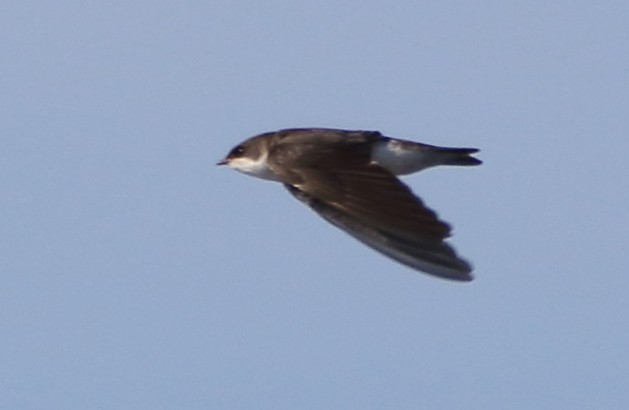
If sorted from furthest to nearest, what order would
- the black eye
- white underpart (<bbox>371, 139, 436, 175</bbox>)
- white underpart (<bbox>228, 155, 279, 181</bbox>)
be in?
the black eye < white underpart (<bbox>228, 155, 279, 181</bbox>) < white underpart (<bbox>371, 139, 436, 175</bbox>)

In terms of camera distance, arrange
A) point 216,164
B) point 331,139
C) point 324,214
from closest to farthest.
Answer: point 324,214 → point 331,139 → point 216,164

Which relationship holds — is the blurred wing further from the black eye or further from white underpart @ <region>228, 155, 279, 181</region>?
the black eye

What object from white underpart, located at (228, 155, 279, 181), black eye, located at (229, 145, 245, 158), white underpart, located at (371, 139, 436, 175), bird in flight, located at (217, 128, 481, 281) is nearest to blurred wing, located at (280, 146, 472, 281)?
bird in flight, located at (217, 128, 481, 281)

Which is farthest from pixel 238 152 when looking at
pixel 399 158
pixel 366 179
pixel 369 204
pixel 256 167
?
pixel 369 204

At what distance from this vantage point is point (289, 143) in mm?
17406

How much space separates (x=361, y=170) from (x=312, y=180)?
1.09 ft

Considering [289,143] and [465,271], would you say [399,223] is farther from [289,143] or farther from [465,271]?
[289,143]

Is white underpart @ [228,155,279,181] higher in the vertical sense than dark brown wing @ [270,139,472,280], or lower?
higher

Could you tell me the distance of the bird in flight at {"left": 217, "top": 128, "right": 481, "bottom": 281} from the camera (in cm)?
1446

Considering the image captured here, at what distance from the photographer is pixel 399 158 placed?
685 inches

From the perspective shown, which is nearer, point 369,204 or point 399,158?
point 369,204

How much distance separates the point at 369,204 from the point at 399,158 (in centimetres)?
224

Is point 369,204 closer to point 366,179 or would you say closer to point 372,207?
point 372,207

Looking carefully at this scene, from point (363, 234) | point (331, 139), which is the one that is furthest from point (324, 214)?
point (331, 139)
